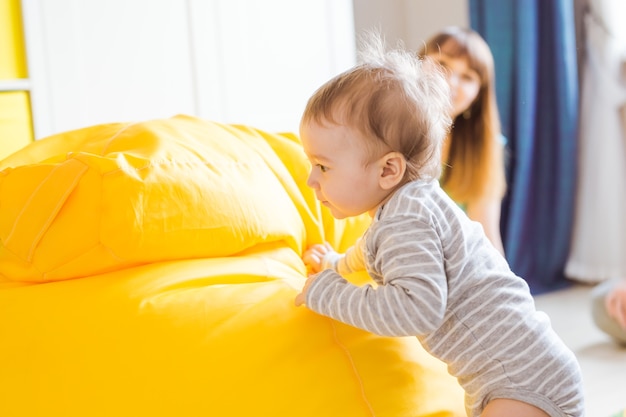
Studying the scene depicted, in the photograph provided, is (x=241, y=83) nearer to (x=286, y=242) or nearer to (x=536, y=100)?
(x=286, y=242)

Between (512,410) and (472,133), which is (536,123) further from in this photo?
(512,410)

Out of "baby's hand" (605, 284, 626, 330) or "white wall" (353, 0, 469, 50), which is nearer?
"baby's hand" (605, 284, 626, 330)

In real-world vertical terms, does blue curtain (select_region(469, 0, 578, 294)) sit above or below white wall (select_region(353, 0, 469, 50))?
below

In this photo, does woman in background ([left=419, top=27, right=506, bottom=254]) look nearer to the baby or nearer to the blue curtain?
the blue curtain

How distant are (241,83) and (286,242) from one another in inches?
41.3

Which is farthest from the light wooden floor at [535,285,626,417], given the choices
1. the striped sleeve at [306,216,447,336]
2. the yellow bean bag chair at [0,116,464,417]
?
the striped sleeve at [306,216,447,336]

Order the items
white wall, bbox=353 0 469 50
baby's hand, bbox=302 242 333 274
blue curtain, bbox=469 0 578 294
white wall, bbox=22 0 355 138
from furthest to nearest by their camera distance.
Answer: white wall, bbox=353 0 469 50 < blue curtain, bbox=469 0 578 294 < white wall, bbox=22 0 355 138 < baby's hand, bbox=302 242 333 274

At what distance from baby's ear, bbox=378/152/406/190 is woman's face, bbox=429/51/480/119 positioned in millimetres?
1368

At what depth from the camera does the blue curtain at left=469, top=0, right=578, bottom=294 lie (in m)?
2.91

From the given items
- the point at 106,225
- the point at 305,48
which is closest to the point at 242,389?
the point at 106,225

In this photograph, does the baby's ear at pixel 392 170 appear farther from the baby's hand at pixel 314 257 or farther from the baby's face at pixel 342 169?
the baby's hand at pixel 314 257

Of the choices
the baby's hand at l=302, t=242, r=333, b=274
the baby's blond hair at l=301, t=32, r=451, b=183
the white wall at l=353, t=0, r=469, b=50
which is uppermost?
the white wall at l=353, t=0, r=469, b=50

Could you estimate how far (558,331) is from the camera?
2.46 metres

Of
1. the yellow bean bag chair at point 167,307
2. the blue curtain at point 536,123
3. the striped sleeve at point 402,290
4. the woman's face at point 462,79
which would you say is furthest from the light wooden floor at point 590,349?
the striped sleeve at point 402,290
